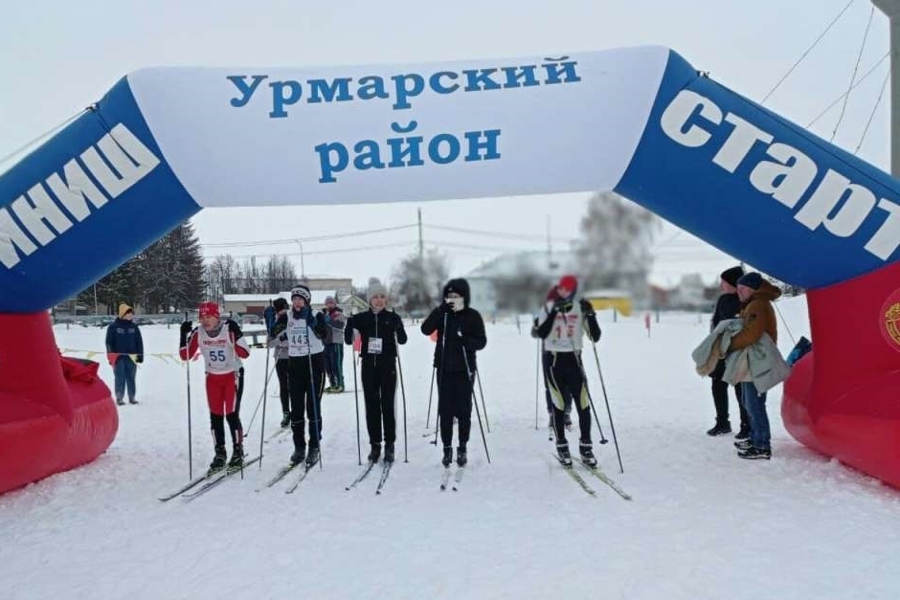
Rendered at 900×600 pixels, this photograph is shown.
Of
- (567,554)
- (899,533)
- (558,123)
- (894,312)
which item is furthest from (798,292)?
(567,554)

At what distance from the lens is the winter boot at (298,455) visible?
18.8ft

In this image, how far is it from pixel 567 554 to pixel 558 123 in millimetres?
3184

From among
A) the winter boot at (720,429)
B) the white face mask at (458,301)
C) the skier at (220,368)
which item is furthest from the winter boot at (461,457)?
the winter boot at (720,429)

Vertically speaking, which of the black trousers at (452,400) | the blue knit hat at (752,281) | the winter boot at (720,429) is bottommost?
the winter boot at (720,429)

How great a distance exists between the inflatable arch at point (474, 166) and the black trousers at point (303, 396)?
5.26 feet

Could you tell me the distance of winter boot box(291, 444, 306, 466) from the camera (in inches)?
226

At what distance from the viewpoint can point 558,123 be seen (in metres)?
4.83

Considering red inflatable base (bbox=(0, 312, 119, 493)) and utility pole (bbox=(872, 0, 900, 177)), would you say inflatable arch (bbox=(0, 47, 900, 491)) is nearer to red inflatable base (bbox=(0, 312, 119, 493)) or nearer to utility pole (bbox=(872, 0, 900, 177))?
red inflatable base (bbox=(0, 312, 119, 493))

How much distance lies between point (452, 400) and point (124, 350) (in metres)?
7.25

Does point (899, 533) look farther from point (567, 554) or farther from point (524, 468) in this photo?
point (524, 468)

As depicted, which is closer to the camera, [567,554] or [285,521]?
[567,554]

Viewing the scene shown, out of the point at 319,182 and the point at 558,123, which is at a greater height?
the point at 558,123

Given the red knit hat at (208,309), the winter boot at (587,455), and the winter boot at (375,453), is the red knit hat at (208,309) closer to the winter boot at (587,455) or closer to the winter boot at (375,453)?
the winter boot at (375,453)

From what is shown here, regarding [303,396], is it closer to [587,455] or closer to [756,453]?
[587,455]
